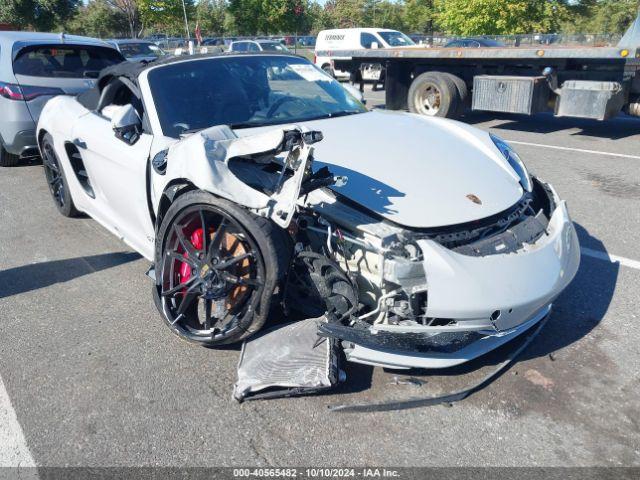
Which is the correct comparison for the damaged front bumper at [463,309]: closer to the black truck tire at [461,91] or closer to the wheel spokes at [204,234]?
the wheel spokes at [204,234]

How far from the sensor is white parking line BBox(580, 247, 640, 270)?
4102 millimetres

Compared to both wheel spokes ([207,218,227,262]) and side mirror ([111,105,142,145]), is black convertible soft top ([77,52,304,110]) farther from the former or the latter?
wheel spokes ([207,218,227,262])

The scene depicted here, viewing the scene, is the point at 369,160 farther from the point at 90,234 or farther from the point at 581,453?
the point at 90,234

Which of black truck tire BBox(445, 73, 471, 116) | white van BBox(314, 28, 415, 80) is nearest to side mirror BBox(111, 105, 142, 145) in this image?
black truck tire BBox(445, 73, 471, 116)

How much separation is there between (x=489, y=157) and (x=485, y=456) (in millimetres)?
1953

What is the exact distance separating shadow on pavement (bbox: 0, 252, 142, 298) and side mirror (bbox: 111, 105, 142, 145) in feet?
3.87

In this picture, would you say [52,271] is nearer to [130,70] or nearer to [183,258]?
[130,70]

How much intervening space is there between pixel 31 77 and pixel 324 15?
66.1 meters

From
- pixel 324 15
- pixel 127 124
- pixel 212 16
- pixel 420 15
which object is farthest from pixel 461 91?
pixel 324 15

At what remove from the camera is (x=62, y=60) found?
6.80m

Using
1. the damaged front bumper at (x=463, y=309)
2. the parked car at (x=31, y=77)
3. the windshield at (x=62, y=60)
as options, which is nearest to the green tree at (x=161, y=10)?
the windshield at (x=62, y=60)

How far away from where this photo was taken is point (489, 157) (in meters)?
3.54

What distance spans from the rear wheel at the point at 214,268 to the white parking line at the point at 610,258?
2859 millimetres

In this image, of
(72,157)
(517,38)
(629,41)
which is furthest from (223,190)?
(517,38)
